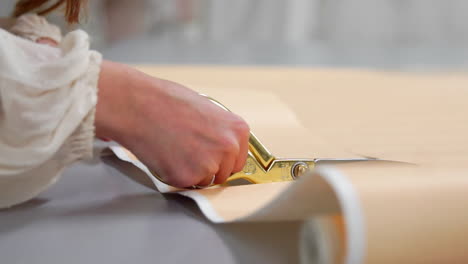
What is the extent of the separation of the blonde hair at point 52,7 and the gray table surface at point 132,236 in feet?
0.82

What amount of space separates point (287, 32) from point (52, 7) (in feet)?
5.43

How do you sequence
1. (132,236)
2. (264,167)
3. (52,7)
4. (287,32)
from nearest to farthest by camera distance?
(132,236) < (264,167) < (52,7) < (287,32)

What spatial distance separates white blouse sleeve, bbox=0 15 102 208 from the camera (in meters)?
0.52

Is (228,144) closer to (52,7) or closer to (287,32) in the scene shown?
(52,7)

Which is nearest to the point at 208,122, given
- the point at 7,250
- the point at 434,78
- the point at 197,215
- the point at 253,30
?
the point at 197,215

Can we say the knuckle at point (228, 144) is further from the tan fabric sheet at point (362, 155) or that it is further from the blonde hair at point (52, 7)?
the blonde hair at point (52, 7)

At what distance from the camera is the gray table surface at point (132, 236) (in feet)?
1.59

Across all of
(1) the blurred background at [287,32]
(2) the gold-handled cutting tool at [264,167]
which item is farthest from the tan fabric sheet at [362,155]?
(1) the blurred background at [287,32]

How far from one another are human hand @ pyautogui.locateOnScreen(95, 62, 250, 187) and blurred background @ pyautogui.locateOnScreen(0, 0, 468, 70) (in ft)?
4.75

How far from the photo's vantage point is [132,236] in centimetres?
51

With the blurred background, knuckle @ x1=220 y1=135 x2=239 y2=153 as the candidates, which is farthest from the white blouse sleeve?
the blurred background

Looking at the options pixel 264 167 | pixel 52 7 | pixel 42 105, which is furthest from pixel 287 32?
pixel 42 105

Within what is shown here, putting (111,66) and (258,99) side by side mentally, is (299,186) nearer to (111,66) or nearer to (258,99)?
(111,66)

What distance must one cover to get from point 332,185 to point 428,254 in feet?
0.26
